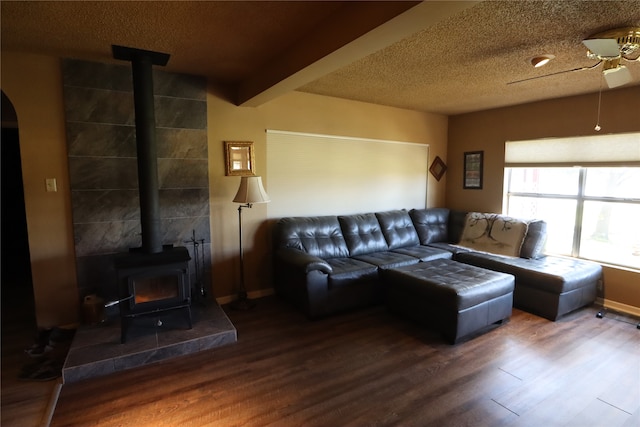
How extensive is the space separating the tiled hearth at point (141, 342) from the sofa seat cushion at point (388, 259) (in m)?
1.67

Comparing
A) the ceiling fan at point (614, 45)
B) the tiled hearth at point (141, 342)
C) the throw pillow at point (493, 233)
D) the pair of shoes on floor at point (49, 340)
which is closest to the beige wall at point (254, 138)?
the pair of shoes on floor at point (49, 340)

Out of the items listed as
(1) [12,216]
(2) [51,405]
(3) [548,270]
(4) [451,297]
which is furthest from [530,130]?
(1) [12,216]

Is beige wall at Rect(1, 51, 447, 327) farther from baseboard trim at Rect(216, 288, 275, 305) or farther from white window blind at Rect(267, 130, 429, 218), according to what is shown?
white window blind at Rect(267, 130, 429, 218)

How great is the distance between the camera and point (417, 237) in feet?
15.5

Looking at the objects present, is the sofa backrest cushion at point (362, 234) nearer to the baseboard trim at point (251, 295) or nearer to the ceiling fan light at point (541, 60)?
the baseboard trim at point (251, 295)

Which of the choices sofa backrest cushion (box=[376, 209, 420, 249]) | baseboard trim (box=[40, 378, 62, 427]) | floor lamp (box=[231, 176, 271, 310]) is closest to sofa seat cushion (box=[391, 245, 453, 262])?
sofa backrest cushion (box=[376, 209, 420, 249])

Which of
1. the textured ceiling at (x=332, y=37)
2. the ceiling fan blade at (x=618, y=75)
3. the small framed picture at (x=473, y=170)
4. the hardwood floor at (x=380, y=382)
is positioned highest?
the textured ceiling at (x=332, y=37)

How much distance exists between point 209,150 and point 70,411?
2.40 metres

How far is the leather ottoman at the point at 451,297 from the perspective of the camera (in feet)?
9.22

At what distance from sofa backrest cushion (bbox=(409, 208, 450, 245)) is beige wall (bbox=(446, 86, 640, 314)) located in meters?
0.56

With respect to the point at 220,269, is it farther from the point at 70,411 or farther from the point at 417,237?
the point at 417,237

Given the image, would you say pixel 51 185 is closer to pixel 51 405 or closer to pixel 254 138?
pixel 51 405

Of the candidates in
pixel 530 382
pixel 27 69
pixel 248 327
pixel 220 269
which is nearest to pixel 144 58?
pixel 27 69

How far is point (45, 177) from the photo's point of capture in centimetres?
288
